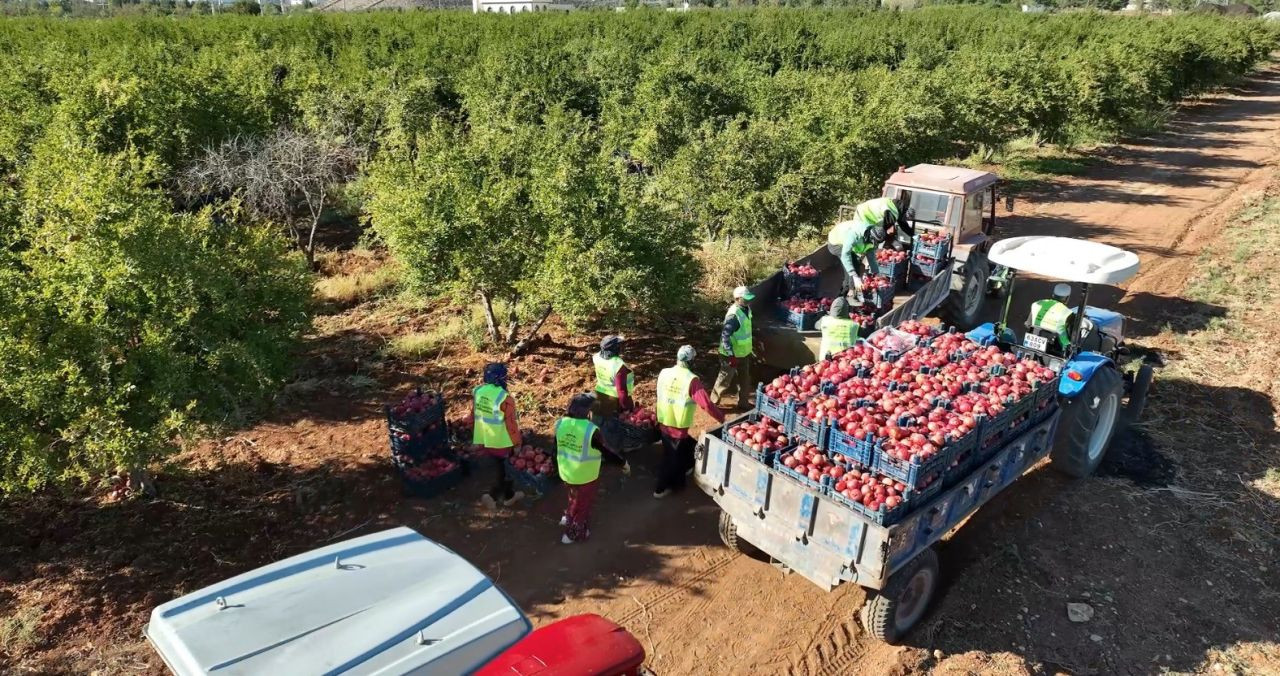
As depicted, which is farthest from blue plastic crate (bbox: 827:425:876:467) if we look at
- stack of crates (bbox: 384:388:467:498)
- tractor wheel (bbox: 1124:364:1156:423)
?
tractor wheel (bbox: 1124:364:1156:423)

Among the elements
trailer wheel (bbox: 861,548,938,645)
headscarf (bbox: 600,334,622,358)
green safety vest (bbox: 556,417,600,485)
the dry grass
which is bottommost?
the dry grass

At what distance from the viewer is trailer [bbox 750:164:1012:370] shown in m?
10.8

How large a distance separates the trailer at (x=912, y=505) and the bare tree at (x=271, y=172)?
10.8m

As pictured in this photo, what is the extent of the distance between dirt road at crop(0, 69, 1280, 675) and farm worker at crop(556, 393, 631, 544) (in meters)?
0.37

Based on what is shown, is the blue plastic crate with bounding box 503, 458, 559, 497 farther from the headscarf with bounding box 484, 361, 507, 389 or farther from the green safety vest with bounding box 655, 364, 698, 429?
the green safety vest with bounding box 655, 364, 698, 429

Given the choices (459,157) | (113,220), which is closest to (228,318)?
(113,220)

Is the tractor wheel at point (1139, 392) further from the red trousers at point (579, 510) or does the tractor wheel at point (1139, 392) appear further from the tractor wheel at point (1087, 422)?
the red trousers at point (579, 510)

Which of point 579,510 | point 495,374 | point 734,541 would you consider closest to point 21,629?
point 495,374

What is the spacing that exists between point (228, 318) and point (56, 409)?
5.34 ft

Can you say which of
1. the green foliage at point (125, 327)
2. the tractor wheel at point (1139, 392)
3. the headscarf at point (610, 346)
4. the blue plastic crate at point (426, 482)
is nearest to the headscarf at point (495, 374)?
the headscarf at point (610, 346)

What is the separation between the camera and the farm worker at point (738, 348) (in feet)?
31.0

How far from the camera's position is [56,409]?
21.7 feet

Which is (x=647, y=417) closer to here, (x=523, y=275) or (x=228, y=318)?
(x=523, y=275)

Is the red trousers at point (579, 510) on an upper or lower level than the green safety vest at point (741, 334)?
lower
